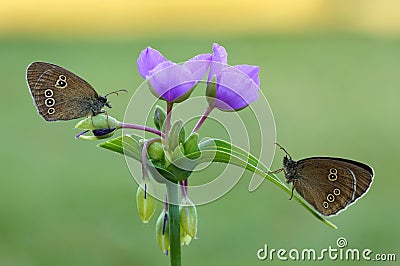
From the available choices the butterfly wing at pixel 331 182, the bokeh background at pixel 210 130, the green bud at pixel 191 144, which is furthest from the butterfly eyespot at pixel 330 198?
the bokeh background at pixel 210 130

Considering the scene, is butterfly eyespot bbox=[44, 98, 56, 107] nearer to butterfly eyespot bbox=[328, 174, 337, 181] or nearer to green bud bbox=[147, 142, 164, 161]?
green bud bbox=[147, 142, 164, 161]

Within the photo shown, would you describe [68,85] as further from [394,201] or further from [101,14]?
[101,14]

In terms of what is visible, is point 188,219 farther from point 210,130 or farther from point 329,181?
point 210,130

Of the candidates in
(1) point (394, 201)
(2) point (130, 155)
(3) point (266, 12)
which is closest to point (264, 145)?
(2) point (130, 155)

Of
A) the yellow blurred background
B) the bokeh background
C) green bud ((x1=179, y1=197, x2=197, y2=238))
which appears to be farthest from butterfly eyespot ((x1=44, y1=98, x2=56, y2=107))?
the yellow blurred background

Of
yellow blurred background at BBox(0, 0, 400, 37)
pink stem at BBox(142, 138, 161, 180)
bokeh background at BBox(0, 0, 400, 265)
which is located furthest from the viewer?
yellow blurred background at BBox(0, 0, 400, 37)

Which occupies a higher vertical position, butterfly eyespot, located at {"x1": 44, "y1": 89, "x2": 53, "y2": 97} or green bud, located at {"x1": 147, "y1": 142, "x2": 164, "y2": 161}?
butterfly eyespot, located at {"x1": 44, "y1": 89, "x2": 53, "y2": 97}
